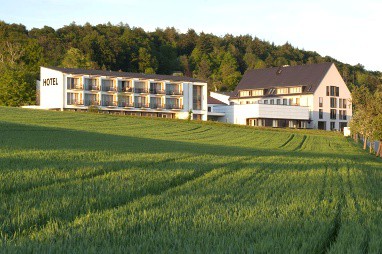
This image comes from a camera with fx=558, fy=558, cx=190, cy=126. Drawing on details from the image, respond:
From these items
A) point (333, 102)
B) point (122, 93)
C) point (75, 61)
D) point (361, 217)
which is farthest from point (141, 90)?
point (361, 217)

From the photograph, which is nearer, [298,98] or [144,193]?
[144,193]

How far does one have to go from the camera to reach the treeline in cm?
12000

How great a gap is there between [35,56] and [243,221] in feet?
434

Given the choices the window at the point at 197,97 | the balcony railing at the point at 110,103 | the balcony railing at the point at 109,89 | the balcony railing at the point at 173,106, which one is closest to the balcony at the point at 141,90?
the balcony railing at the point at 109,89

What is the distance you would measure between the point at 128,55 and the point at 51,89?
204 feet

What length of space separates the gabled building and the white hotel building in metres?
9.90

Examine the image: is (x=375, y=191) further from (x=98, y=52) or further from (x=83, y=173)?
(x=98, y=52)

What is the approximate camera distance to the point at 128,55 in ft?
513

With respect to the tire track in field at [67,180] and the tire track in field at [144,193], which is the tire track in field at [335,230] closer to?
the tire track in field at [144,193]

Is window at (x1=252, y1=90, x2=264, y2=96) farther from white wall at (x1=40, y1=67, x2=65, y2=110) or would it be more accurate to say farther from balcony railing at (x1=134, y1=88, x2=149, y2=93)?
white wall at (x1=40, y1=67, x2=65, y2=110)

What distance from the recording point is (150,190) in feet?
45.2

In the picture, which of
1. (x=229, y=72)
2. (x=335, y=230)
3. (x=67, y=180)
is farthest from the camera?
(x=229, y=72)

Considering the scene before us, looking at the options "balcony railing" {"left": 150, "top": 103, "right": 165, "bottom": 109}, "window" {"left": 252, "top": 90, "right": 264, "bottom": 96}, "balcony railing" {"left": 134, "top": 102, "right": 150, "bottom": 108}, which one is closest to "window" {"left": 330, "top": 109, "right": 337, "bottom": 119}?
"window" {"left": 252, "top": 90, "right": 264, "bottom": 96}

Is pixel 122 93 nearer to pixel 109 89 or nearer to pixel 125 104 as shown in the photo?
pixel 125 104
